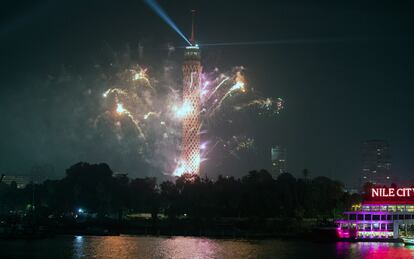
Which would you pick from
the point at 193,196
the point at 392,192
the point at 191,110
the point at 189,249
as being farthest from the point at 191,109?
the point at 189,249

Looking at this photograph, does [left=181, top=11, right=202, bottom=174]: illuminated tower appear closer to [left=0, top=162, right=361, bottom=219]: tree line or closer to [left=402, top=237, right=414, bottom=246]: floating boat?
[left=0, top=162, right=361, bottom=219]: tree line

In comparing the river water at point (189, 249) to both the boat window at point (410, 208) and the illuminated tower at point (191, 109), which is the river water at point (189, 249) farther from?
the illuminated tower at point (191, 109)

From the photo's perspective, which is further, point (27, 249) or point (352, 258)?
point (27, 249)

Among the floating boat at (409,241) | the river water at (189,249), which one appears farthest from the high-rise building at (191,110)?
the floating boat at (409,241)

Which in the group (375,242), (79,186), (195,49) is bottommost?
(375,242)

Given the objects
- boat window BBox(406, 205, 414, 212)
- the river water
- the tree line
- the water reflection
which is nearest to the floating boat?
the water reflection

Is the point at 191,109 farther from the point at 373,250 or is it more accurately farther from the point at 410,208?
the point at 373,250

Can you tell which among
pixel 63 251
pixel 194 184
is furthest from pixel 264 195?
pixel 63 251

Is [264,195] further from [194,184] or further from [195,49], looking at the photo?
[195,49]
